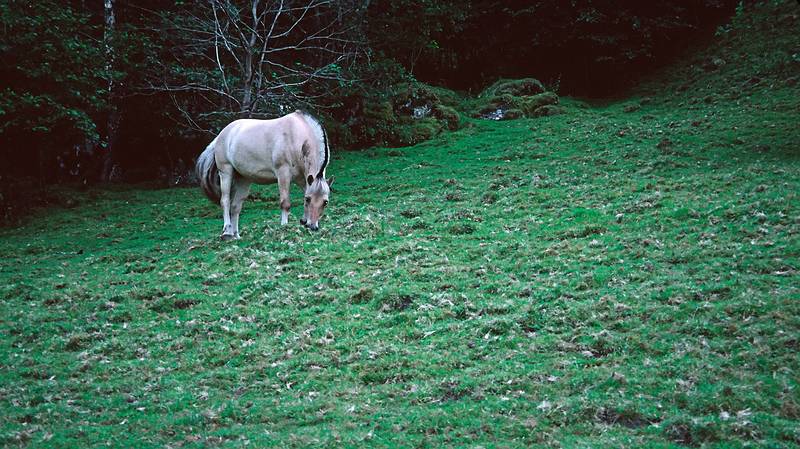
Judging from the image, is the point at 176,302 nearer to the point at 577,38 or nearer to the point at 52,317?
the point at 52,317

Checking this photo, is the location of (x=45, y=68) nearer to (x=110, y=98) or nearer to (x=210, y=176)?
(x=110, y=98)

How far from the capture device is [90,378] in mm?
8711

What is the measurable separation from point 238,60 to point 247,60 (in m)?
0.44

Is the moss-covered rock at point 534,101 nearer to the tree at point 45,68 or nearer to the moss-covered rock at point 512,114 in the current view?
the moss-covered rock at point 512,114

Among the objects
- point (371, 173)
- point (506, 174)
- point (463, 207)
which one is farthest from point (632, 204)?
point (371, 173)

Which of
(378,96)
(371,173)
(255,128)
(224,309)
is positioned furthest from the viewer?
(378,96)

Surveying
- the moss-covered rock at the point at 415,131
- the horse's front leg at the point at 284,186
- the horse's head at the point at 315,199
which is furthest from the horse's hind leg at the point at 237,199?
the moss-covered rock at the point at 415,131

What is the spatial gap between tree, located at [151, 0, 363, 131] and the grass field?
481 centimetres

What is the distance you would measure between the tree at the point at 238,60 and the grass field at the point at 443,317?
4.81 m

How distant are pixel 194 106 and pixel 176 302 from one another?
17.2m

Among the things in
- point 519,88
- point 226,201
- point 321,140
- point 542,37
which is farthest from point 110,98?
point 542,37

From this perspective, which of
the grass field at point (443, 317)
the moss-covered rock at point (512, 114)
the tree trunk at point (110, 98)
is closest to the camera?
the grass field at point (443, 317)

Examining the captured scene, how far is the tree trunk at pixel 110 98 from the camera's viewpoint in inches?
922

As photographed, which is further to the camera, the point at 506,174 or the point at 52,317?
the point at 506,174
